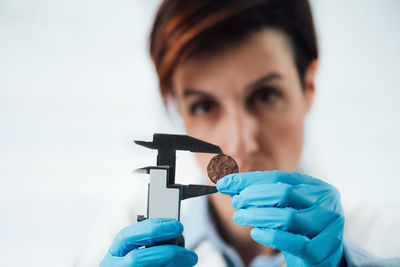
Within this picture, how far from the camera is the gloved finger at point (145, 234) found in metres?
0.87

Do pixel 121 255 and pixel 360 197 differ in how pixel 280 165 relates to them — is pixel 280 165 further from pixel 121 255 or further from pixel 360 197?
pixel 121 255

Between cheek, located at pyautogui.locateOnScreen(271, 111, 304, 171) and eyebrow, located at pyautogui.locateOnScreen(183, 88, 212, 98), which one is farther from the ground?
eyebrow, located at pyautogui.locateOnScreen(183, 88, 212, 98)

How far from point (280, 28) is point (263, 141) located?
1.92 ft

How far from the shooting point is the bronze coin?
0.98 meters

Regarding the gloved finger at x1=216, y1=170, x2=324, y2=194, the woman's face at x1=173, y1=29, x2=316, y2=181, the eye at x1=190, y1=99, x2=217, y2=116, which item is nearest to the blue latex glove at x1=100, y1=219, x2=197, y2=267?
the gloved finger at x1=216, y1=170, x2=324, y2=194

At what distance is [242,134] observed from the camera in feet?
4.69

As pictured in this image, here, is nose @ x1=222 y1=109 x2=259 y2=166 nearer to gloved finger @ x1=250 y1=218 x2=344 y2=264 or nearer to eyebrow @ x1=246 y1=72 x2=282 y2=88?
eyebrow @ x1=246 y1=72 x2=282 y2=88

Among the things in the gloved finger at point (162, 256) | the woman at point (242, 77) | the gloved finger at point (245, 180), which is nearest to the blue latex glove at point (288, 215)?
the gloved finger at point (245, 180)

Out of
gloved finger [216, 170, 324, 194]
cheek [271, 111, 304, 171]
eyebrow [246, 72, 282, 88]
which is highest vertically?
eyebrow [246, 72, 282, 88]

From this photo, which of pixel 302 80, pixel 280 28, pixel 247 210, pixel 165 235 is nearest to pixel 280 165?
pixel 302 80

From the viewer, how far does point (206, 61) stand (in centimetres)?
140

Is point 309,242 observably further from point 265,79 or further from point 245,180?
point 265,79

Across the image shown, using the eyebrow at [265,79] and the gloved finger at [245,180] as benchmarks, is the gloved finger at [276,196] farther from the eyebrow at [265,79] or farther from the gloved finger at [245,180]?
the eyebrow at [265,79]

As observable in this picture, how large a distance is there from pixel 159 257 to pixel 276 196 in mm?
430
